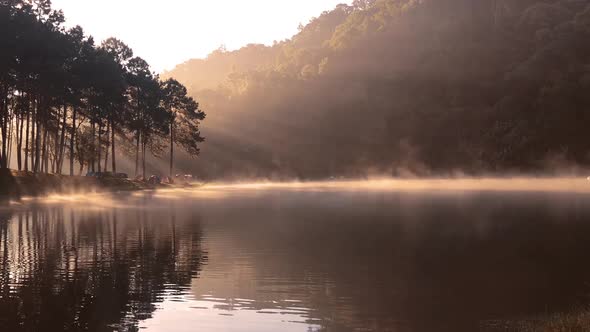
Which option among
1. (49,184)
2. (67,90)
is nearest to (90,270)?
(49,184)

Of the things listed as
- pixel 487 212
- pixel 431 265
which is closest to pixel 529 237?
pixel 431 265

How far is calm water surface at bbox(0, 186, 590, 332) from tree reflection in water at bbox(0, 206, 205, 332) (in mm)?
70

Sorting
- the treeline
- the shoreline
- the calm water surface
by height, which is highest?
the treeline

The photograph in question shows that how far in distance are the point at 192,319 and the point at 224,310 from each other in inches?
67.0

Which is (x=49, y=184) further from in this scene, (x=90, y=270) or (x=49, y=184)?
(x=90, y=270)

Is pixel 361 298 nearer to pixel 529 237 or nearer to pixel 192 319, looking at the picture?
pixel 192 319

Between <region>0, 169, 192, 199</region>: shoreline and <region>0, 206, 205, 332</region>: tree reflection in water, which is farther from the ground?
<region>0, 169, 192, 199</region>: shoreline

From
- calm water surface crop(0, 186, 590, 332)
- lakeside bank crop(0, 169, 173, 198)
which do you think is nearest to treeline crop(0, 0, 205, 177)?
lakeside bank crop(0, 169, 173, 198)

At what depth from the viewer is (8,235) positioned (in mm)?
41656

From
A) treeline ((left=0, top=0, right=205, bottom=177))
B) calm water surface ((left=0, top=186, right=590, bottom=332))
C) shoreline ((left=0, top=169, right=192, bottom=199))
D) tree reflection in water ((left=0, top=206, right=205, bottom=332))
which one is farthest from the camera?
treeline ((left=0, top=0, right=205, bottom=177))

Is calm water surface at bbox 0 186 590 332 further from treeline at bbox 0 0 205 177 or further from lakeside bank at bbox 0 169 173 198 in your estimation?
treeline at bbox 0 0 205 177

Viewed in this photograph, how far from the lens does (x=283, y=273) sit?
29.3 meters

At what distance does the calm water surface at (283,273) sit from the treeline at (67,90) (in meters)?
35.7

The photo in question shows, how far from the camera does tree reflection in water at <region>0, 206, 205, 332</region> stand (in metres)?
20.8
